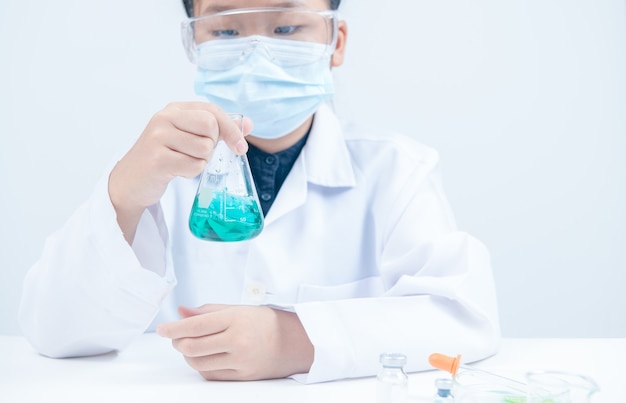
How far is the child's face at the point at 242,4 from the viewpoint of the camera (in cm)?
184

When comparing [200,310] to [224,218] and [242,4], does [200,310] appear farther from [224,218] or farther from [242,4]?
[242,4]


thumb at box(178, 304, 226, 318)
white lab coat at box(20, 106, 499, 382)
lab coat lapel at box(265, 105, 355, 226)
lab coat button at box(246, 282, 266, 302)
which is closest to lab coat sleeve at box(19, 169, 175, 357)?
white lab coat at box(20, 106, 499, 382)

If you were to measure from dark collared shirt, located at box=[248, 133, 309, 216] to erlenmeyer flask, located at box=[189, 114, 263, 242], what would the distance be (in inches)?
19.1

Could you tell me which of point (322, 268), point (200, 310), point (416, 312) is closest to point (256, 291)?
point (322, 268)

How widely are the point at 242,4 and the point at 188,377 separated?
901mm

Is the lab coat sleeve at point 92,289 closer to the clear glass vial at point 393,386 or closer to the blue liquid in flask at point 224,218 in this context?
the blue liquid in flask at point 224,218

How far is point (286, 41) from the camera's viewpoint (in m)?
1.87

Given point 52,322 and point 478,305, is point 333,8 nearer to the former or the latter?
point 478,305

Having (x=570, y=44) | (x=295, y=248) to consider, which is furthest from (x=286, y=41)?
(x=570, y=44)

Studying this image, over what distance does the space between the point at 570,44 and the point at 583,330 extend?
1.07 meters

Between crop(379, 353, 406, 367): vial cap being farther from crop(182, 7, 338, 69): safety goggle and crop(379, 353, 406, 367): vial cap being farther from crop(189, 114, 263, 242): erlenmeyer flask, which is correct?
crop(182, 7, 338, 69): safety goggle

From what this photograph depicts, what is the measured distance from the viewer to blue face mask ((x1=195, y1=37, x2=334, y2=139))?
1.84 meters

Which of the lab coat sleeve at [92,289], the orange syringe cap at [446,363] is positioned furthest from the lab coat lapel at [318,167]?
the orange syringe cap at [446,363]

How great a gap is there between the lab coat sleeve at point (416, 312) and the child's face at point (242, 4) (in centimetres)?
60
